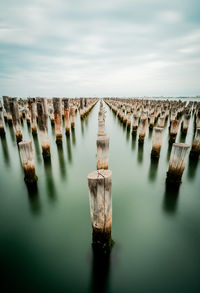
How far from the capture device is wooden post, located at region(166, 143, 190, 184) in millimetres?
A: 3738

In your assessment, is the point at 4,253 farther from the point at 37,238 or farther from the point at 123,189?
the point at 123,189

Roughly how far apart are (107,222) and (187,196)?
2882mm

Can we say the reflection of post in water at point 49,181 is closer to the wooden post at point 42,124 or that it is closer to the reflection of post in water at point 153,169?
the wooden post at point 42,124

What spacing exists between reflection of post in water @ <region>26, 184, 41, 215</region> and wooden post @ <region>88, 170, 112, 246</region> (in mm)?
1939

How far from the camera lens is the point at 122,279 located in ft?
7.79

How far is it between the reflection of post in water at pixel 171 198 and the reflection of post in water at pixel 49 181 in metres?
2.89

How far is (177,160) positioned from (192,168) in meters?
2.39

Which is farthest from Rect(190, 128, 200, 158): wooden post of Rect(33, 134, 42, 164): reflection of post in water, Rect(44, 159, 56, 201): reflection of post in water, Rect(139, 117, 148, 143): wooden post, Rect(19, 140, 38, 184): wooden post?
Rect(33, 134, 42, 164): reflection of post in water

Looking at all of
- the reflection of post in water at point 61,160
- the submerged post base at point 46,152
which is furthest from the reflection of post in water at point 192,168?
the submerged post base at point 46,152

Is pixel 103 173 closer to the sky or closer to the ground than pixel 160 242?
closer to the sky

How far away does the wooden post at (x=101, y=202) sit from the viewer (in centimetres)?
208

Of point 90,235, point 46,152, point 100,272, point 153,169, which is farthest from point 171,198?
point 46,152

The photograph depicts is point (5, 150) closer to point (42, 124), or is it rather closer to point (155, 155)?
point (42, 124)

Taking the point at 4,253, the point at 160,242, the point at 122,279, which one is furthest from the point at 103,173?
the point at 4,253
